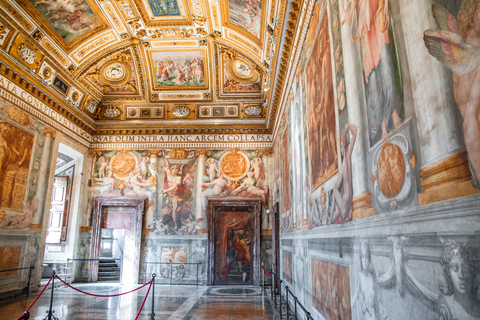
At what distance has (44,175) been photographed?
1271 cm

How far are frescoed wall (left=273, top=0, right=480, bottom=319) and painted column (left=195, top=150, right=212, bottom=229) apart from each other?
393 inches

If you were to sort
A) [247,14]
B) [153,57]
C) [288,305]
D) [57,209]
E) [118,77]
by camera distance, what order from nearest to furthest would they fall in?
[288,305]
[247,14]
[153,57]
[118,77]
[57,209]

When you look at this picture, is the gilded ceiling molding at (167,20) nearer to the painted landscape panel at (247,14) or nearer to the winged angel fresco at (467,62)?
the painted landscape panel at (247,14)

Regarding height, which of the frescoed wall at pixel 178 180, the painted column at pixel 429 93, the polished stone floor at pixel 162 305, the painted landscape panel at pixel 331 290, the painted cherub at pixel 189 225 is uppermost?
the frescoed wall at pixel 178 180

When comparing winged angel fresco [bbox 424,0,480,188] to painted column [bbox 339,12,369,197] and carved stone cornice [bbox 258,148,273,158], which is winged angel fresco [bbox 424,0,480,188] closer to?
painted column [bbox 339,12,369,197]

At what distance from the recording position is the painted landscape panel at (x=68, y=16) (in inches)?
441

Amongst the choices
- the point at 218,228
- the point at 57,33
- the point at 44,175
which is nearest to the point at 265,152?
the point at 218,228

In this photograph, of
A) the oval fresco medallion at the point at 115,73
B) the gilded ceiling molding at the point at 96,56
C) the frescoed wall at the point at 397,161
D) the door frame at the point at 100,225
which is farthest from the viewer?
the oval fresco medallion at the point at 115,73

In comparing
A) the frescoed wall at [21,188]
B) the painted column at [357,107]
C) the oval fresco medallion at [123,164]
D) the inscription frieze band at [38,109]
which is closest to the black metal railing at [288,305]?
the painted column at [357,107]

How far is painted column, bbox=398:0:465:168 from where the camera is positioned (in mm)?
2180

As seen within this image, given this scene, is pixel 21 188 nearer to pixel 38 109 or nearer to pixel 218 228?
pixel 38 109

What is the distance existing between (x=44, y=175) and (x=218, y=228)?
7.87 meters

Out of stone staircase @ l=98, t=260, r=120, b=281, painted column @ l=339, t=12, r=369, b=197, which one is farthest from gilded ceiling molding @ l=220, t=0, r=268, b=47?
stone staircase @ l=98, t=260, r=120, b=281

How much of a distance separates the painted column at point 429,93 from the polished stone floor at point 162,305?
300 inches
